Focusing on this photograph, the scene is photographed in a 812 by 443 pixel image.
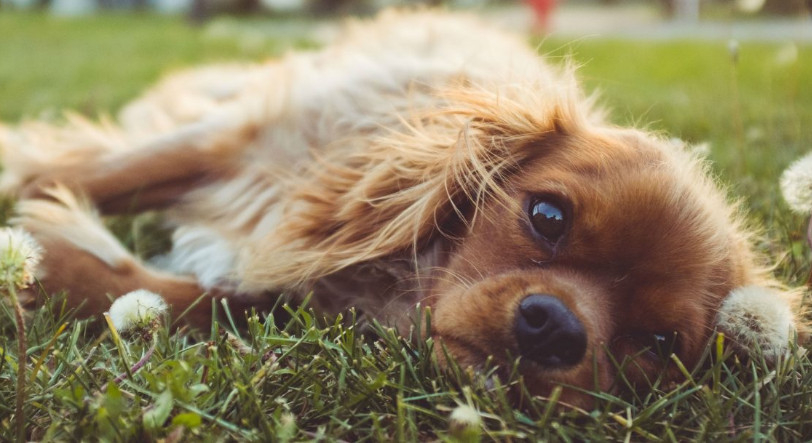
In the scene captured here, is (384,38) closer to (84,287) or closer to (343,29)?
(343,29)

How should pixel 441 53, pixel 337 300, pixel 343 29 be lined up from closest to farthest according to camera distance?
pixel 337 300 < pixel 441 53 < pixel 343 29

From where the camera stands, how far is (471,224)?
2.19 meters

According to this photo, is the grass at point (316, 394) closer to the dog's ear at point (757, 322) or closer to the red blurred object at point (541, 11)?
the dog's ear at point (757, 322)

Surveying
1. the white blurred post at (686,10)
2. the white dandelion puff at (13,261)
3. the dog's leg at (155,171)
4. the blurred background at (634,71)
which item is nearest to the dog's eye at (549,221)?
the blurred background at (634,71)

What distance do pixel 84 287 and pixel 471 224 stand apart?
112 centimetres

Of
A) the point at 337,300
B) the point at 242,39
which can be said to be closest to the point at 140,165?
the point at 337,300

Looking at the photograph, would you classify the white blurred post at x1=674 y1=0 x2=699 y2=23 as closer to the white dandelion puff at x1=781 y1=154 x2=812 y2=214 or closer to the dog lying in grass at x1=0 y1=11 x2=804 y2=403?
the dog lying in grass at x1=0 y1=11 x2=804 y2=403

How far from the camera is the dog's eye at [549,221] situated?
78.5 inches

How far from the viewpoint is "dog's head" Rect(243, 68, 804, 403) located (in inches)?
71.2

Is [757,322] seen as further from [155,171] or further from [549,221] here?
[155,171]

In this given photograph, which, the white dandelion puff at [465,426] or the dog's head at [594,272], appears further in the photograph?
the dog's head at [594,272]

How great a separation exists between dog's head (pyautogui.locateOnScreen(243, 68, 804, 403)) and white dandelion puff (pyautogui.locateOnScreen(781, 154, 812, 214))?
0.17 meters

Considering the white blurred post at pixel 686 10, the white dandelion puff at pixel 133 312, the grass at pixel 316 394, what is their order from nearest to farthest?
the grass at pixel 316 394, the white dandelion puff at pixel 133 312, the white blurred post at pixel 686 10

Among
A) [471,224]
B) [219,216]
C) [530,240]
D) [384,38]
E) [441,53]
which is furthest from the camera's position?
[384,38]
